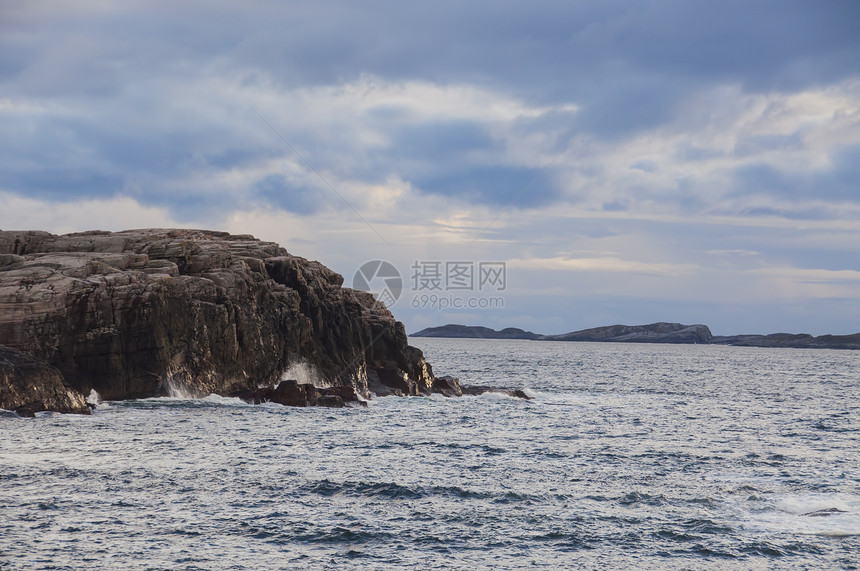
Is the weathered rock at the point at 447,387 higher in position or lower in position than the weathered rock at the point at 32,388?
lower

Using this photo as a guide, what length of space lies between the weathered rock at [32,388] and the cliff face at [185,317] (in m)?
2.50

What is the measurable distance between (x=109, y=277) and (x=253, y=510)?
3229 centimetres

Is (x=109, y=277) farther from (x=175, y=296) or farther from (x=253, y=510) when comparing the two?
(x=253, y=510)

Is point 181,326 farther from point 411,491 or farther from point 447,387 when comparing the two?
point 411,491

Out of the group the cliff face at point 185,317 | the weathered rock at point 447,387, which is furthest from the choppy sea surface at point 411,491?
the weathered rock at point 447,387

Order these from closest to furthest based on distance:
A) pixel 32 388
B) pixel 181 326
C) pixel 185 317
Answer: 1. pixel 32 388
2. pixel 181 326
3. pixel 185 317

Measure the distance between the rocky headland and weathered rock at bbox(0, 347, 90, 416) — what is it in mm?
78

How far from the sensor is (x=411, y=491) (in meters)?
27.3

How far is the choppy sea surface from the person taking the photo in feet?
66.4

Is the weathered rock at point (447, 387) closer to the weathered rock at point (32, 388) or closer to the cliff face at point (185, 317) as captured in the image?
the cliff face at point (185, 317)

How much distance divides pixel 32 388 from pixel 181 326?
10.9m

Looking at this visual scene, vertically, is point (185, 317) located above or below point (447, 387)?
above

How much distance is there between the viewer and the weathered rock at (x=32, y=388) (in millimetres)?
41125

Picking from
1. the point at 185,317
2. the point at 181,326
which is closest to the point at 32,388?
the point at 181,326
